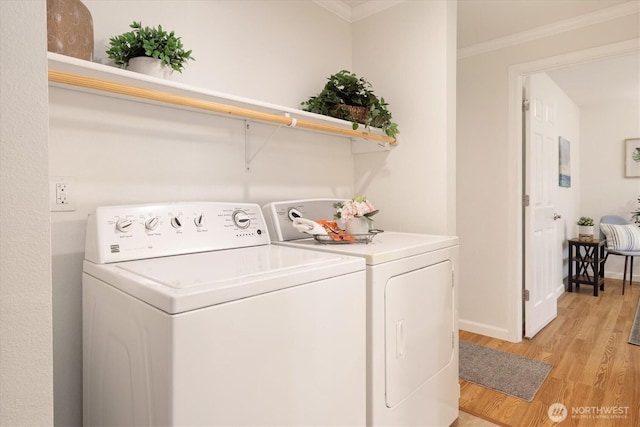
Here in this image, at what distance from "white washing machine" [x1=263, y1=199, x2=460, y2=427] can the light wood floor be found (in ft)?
1.42

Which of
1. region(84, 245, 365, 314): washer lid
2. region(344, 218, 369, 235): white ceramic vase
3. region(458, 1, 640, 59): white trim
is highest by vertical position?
region(458, 1, 640, 59): white trim

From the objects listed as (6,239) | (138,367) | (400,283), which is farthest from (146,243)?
(400,283)

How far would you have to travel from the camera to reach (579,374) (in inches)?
93.8

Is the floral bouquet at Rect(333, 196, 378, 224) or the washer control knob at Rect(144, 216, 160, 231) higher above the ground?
the floral bouquet at Rect(333, 196, 378, 224)

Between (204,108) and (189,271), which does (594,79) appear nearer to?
(204,108)

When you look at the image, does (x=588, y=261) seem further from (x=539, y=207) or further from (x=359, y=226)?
(x=359, y=226)

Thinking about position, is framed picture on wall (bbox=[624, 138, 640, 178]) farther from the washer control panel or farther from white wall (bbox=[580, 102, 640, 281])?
the washer control panel

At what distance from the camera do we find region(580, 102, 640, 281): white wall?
4.98 m

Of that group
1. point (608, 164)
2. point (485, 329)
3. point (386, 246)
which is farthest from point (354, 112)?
point (608, 164)

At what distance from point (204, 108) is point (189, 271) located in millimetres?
645

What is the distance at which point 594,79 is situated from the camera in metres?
4.05

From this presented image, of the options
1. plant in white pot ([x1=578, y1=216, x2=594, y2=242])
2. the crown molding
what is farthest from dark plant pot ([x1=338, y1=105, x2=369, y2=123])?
plant in white pot ([x1=578, y1=216, x2=594, y2=242])

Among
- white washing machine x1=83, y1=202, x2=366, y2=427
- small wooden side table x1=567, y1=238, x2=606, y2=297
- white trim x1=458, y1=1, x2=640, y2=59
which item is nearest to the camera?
white washing machine x1=83, y1=202, x2=366, y2=427

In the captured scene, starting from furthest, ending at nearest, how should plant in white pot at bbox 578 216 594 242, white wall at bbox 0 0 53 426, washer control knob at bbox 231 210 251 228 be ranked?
Answer: plant in white pot at bbox 578 216 594 242 < washer control knob at bbox 231 210 251 228 < white wall at bbox 0 0 53 426
